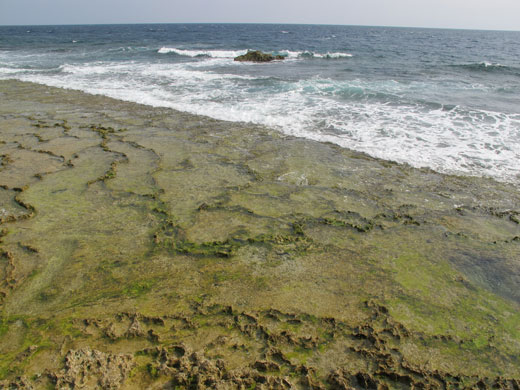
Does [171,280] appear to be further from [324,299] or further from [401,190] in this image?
[401,190]

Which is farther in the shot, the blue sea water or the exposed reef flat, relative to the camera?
the blue sea water

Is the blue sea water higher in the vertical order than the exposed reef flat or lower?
higher

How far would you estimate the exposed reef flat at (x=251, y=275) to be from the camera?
1994 millimetres

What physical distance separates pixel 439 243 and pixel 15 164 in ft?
19.6

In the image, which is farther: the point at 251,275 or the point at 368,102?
the point at 368,102

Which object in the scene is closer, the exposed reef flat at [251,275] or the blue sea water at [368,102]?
the exposed reef flat at [251,275]

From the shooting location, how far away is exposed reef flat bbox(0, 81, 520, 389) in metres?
1.99

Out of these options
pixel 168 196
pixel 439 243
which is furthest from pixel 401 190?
pixel 168 196

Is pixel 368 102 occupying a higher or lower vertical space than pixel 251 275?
higher

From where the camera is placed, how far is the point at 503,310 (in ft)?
8.34

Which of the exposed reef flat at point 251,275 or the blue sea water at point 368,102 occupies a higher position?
the blue sea water at point 368,102

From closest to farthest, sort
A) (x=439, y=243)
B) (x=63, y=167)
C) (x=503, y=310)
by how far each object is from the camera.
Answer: (x=503, y=310)
(x=439, y=243)
(x=63, y=167)

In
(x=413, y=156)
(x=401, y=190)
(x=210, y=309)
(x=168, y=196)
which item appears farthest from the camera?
(x=413, y=156)

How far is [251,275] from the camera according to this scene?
273 cm
